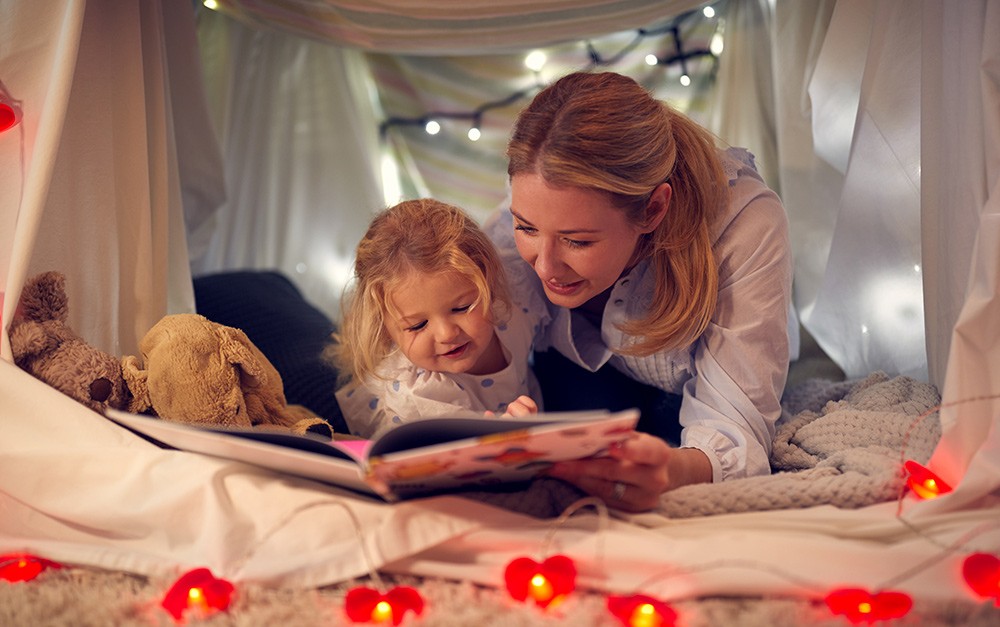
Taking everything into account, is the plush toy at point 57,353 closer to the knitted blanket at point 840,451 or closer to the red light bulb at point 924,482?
the knitted blanket at point 840,451

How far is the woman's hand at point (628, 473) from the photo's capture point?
0.95 metres

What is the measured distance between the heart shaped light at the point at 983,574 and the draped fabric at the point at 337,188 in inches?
1.6

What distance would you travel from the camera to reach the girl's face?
127 cm

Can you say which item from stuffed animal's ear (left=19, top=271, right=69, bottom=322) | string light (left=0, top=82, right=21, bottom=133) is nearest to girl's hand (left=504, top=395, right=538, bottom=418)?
stuffed animal's ear (left=19, top=271, right=69, bottom=322)

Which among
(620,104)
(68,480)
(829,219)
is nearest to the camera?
(68,480)

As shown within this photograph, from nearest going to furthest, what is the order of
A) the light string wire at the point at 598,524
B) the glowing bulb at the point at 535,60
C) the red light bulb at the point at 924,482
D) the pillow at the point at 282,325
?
1. the light string wire at the point at 598,524
2. the red light bulb at the point at 924,482
3. the pillow at the point at 282,325
4. the glowing bulb at the point at 535,60

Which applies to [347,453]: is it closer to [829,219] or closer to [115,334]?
[115,334]

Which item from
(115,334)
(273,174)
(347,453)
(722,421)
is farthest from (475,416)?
(273,174)

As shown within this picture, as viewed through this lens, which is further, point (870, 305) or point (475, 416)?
point (870, 305)

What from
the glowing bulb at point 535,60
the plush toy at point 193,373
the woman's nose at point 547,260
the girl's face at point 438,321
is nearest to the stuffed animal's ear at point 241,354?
the plush toy at point 193,373

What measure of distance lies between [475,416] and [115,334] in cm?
75

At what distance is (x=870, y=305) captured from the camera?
5.21ft

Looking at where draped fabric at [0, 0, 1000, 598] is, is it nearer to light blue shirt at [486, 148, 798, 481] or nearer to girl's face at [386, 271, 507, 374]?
light blue shirt at [486, 148, 798, 481]

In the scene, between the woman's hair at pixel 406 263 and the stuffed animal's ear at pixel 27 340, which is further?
the woman's hair at pixel 406 263
